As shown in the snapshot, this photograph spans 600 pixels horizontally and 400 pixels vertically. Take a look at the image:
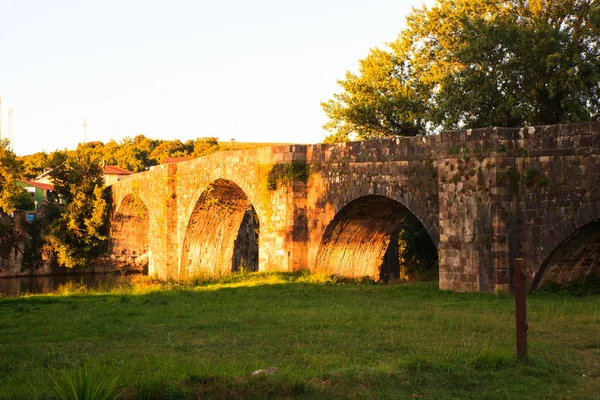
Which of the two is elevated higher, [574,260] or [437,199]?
[437,199]

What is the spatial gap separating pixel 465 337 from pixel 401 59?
22876 mm

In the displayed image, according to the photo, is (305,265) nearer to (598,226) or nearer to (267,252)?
(267,252)

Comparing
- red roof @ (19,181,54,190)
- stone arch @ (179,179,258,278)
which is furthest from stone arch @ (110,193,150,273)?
red roof @ (19,181,54,190)

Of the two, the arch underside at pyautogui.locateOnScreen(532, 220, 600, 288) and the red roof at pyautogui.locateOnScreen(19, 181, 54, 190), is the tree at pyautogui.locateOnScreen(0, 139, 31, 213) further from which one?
the arch underside at pyautogui.locateOnScreen(532, 220, 600, 288)

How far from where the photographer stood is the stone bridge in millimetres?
15055

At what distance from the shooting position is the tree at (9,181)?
44562 millimetres

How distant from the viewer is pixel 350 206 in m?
20.8

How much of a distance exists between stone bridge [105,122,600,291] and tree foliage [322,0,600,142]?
6448 mm

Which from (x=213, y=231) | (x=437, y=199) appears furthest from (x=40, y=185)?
(x=437, y=199)

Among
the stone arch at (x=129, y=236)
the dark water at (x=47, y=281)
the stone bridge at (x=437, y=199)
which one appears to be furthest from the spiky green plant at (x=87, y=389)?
the stone arch at (x=129, y=236)

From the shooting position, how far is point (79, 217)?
47.2 meters

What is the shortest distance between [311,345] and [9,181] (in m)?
39.8

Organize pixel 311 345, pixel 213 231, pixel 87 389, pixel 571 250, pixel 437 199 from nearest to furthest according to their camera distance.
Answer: pixel 87 389 → pixel 311 345 → pixel 571 250 → pixel 437 199 → pixel 213 231

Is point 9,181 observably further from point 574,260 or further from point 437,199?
point 574,260
